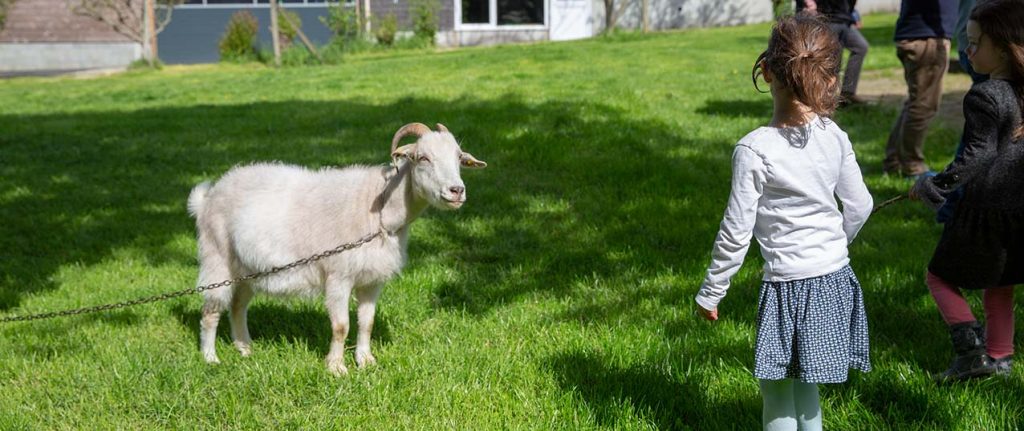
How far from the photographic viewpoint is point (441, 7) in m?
29.1

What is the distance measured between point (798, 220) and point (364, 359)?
2.41 metres

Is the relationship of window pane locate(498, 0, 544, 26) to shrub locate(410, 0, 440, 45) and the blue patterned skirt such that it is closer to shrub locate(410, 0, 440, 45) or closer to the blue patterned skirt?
shrub locate(410, 0, 440, 45)

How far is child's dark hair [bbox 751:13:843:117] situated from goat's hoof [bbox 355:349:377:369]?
2.52m

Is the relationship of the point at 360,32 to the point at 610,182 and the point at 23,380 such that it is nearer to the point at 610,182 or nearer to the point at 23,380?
the point at 610,182

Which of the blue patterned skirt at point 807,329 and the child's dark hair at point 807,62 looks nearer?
the child's dark hair at point 807,62

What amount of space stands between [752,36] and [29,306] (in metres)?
22.4

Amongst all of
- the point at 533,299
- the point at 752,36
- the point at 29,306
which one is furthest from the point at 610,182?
the point at 752,36

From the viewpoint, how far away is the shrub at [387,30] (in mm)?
27500

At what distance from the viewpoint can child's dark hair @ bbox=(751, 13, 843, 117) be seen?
9.40 feet

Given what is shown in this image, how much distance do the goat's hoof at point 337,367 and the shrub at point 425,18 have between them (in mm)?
24618

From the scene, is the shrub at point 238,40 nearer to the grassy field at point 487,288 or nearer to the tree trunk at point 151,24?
the tree trunk at point 151,24

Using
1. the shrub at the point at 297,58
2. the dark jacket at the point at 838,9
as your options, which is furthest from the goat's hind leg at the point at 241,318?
the shrub at the point at 297,58

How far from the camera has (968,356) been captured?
152 inches

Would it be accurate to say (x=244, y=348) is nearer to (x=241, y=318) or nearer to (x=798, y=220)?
(x=241, y=318)
